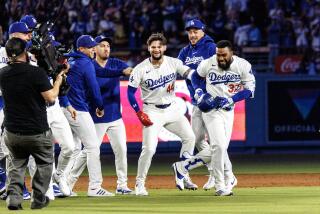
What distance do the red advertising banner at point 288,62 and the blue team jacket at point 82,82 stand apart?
10936 mm

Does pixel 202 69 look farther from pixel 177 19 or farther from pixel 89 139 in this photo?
pixel 177 19

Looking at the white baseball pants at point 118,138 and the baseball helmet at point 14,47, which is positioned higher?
the baseball helmet at point 14,47

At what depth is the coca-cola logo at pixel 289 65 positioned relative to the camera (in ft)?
78.7

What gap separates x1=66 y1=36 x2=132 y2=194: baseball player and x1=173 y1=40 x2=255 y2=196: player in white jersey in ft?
4.35

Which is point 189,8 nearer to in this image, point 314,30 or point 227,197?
point 314,30

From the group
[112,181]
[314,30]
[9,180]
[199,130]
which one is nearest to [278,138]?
[314,30]

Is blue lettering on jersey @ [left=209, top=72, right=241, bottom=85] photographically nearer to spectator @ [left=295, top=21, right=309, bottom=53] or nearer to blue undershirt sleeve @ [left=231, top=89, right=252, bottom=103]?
blue undershirt sleeve @ [left=231, top=89, right=252, bottom=103]

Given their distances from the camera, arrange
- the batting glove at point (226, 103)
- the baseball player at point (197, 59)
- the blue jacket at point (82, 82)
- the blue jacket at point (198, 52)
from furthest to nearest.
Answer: the blue jacket at point (198, 52) < the baseball player at point (197, 59) < the blue jacket at point (82, 82) < the batting glove at point (226, 103)

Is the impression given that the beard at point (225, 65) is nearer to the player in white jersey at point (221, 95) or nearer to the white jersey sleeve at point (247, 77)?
the player in white jersey at point (221, 95)

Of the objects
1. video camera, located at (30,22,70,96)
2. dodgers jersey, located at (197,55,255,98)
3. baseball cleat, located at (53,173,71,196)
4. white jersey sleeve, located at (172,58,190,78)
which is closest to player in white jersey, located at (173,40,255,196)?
dodgers jersey, located at (197,55,255,98)

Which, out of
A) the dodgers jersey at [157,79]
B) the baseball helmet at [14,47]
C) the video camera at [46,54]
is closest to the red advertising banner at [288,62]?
the dodgers jersey at [157,79]

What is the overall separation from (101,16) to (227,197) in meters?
14.3

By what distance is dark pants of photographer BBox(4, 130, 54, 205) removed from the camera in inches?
439

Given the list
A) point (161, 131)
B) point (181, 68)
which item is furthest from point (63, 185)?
point (161, 131)
